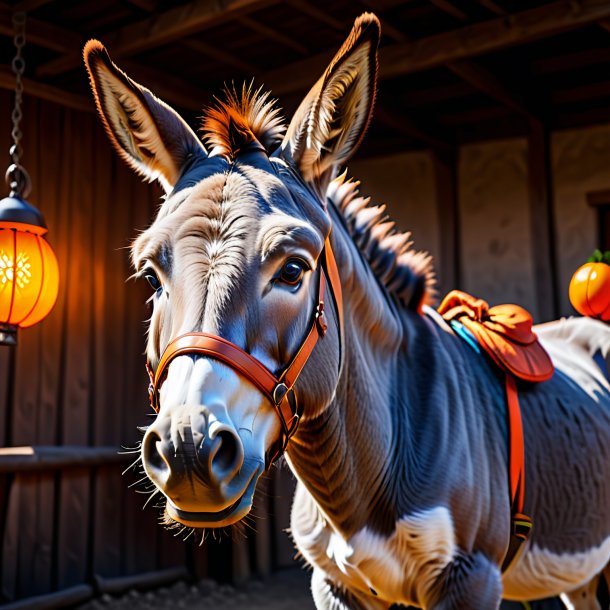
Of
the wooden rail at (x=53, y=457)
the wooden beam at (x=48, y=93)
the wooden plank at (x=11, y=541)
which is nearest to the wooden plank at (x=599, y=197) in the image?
the wooden beam at (x=48, y=93)

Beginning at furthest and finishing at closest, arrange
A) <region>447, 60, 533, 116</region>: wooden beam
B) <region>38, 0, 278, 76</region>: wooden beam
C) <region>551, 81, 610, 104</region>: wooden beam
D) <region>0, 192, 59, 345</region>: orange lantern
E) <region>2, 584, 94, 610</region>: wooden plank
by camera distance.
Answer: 1. <region>551, 81, 610, 104</region>: wooden beam
2. <region>447, 60, 533, 116</region>: wooden beam
3. <region>2, 584, 94, 610</region>: wooden plank
4. <region>38, 0, 278, 76</region>: wooden beam
5. <region>0, 192, 59, 345</region>: orange lantern

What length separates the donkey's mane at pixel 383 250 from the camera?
2236 millimetres

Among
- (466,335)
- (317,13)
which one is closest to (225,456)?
(466,335)

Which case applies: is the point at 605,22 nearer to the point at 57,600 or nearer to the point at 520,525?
the point at 520,525

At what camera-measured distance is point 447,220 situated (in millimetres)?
5820

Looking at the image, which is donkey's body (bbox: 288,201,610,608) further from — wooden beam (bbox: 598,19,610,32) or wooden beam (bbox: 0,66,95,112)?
wooden beam (bbox: 0,66,95,112)

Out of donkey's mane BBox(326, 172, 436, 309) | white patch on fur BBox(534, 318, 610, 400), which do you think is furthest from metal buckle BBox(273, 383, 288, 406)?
white patch on fur BBox(534, 318, 610, 400)

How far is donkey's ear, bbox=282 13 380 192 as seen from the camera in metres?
1.76

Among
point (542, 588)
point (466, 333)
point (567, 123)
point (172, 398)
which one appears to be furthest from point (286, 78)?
point (172, 398)

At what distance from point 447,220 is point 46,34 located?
311 centimetres

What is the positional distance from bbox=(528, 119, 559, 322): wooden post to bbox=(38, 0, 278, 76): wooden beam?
8.04 ft

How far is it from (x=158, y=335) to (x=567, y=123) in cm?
463

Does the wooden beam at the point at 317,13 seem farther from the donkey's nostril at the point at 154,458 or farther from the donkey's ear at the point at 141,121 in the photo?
the donkey's nostril at the point at 154,458

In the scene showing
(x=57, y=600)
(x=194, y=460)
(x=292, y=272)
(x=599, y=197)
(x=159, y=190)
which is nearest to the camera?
(x=194, y=460)
